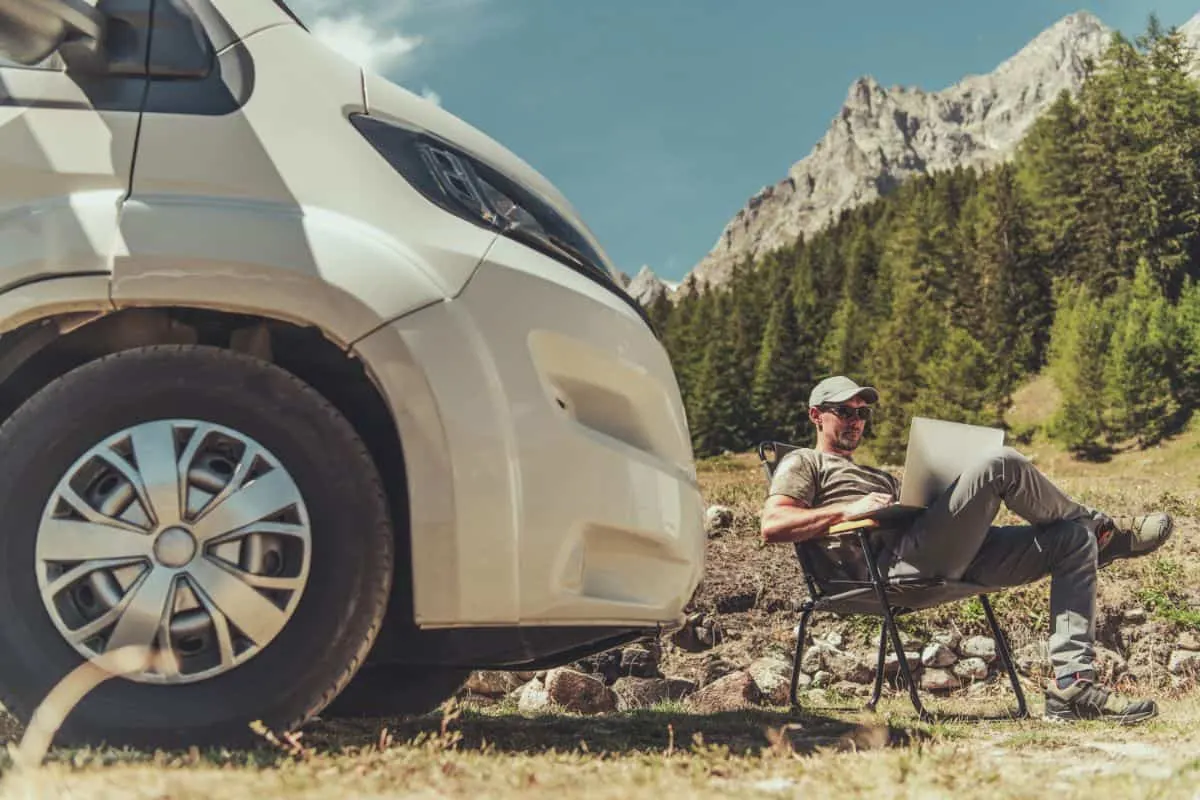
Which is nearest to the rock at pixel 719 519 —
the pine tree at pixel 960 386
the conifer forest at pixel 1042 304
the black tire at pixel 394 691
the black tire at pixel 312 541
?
the black tire at pixel 394 691

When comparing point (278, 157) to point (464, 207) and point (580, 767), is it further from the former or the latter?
point (580, 767)

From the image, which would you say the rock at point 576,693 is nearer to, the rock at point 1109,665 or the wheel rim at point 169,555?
the wheel rim at point 169,555

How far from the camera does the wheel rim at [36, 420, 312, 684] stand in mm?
2146

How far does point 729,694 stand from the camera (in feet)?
15.8

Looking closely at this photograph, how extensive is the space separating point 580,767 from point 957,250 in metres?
62.8

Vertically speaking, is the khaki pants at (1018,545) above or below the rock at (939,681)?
above

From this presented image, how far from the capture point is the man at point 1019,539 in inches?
146

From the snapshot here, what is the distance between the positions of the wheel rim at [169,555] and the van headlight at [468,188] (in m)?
0.73

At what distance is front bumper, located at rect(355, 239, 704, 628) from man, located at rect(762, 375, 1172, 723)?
1.71 m

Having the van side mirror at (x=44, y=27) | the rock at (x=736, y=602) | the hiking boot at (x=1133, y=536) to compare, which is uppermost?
the van side mirror at (x=44, y=27)

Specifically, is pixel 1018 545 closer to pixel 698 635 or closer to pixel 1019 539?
pixel 1019 539

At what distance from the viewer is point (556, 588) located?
7.69 feet

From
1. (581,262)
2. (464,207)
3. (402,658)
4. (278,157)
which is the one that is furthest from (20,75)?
(402,658)

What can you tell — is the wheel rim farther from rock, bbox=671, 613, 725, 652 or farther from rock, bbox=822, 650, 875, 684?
rock, bbox=822, 650, 875, 684
